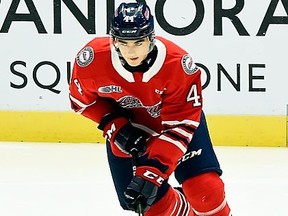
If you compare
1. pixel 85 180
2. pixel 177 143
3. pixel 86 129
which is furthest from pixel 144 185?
pixel 86 129

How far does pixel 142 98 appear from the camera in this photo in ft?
10.0

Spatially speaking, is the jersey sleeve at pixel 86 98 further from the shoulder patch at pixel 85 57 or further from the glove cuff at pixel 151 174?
the glove cuff at pixel 151 174

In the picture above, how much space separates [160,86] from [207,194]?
1.33 ft

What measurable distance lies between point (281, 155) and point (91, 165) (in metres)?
1.10

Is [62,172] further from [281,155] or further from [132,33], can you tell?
[132,33]

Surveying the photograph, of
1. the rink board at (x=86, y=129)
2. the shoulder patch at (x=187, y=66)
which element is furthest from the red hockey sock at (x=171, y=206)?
the rink board at (x=86, y=129)

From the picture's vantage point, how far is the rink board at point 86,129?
5570mm

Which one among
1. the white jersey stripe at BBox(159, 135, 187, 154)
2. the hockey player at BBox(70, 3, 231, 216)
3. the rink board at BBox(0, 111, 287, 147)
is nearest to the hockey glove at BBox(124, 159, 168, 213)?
the hockey player at BBox(70, 3, 231, 216)

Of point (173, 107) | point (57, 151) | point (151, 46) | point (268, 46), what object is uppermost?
point (151, 46)

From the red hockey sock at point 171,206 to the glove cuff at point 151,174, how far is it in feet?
1.37

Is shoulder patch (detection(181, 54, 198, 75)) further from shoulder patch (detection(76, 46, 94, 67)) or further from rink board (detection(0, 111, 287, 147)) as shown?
rink board (detection(0, 111, 287, 147))

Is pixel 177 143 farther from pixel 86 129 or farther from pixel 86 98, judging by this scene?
pixel 86 129

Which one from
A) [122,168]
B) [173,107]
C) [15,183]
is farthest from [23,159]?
[173,107]

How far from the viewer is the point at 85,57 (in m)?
3.01
